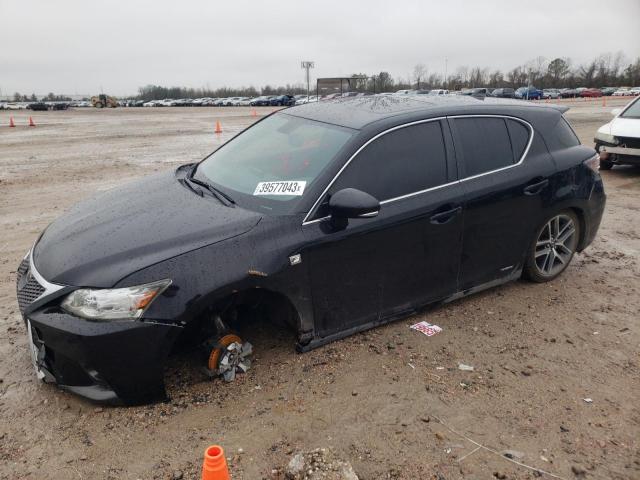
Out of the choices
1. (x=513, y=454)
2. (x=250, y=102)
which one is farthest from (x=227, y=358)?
(x=250, y=102)

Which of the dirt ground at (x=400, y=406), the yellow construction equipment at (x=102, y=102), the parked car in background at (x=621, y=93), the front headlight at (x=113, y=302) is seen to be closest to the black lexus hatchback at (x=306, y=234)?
the front headlight at (x=113, y=302)

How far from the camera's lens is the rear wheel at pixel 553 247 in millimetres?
4410

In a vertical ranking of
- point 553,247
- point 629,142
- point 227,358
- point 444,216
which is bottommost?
point 227,358

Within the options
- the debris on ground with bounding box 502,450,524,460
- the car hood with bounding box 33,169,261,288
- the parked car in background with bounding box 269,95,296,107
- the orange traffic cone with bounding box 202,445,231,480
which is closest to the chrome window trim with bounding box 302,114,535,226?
the car hood with bounding box 33,169,261,288

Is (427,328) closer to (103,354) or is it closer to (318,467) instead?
(318,467)

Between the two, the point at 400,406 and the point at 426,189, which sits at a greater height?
the point at 426,189

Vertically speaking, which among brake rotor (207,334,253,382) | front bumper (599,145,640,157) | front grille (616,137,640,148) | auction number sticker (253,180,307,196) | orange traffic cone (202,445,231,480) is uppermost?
auction number sticker (253,180,307,196)

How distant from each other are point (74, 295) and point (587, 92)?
86203 millimetres

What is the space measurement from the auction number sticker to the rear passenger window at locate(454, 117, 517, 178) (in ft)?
4.33

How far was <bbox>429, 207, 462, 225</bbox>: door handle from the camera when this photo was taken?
3.57 metres

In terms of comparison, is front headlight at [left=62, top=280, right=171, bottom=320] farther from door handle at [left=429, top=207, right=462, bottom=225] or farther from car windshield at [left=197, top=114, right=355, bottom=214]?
door handle at [left=429, top=207, right=462, bottom=225]

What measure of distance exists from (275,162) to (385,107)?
0.97 m

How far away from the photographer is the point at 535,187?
161 inches

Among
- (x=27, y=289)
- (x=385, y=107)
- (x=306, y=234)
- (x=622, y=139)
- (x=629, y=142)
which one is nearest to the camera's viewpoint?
(x=27, y=289)
